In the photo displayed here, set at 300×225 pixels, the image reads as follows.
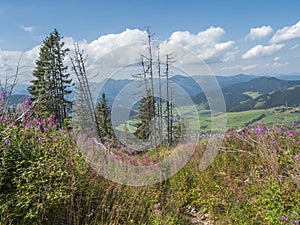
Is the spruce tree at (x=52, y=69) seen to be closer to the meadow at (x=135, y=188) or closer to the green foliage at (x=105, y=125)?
the green foliage at (x=105, y=125)

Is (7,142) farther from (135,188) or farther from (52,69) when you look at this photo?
(52,69)

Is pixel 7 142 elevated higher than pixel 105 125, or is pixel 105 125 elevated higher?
pixel 7 142

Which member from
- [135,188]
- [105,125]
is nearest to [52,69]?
[105,125]

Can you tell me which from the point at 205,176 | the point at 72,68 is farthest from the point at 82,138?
the point at 72,68

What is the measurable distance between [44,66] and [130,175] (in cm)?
3240

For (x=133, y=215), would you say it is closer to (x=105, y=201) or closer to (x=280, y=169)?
(x=105, y=201)

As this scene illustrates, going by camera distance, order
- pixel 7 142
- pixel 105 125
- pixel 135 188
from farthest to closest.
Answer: pixel 105 125 → pixel 135 188 → pixel 7 142

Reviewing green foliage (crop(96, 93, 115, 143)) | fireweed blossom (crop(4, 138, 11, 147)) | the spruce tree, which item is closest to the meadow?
fireweed blossom (crop(4, 138, 11, 147))

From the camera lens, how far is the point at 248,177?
564cm

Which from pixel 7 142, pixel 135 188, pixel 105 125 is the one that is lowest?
pixel 105 125

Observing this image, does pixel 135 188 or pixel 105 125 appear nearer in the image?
pixel 135 188

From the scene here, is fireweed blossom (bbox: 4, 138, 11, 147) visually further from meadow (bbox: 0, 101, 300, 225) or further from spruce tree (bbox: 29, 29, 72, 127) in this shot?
spruce tree (bbox: 29, 29, 72, 127)

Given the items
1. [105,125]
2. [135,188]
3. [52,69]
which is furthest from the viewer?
[52,69]

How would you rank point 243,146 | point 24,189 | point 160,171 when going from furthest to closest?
point 243,146 < point 160,171 < point 24,189
